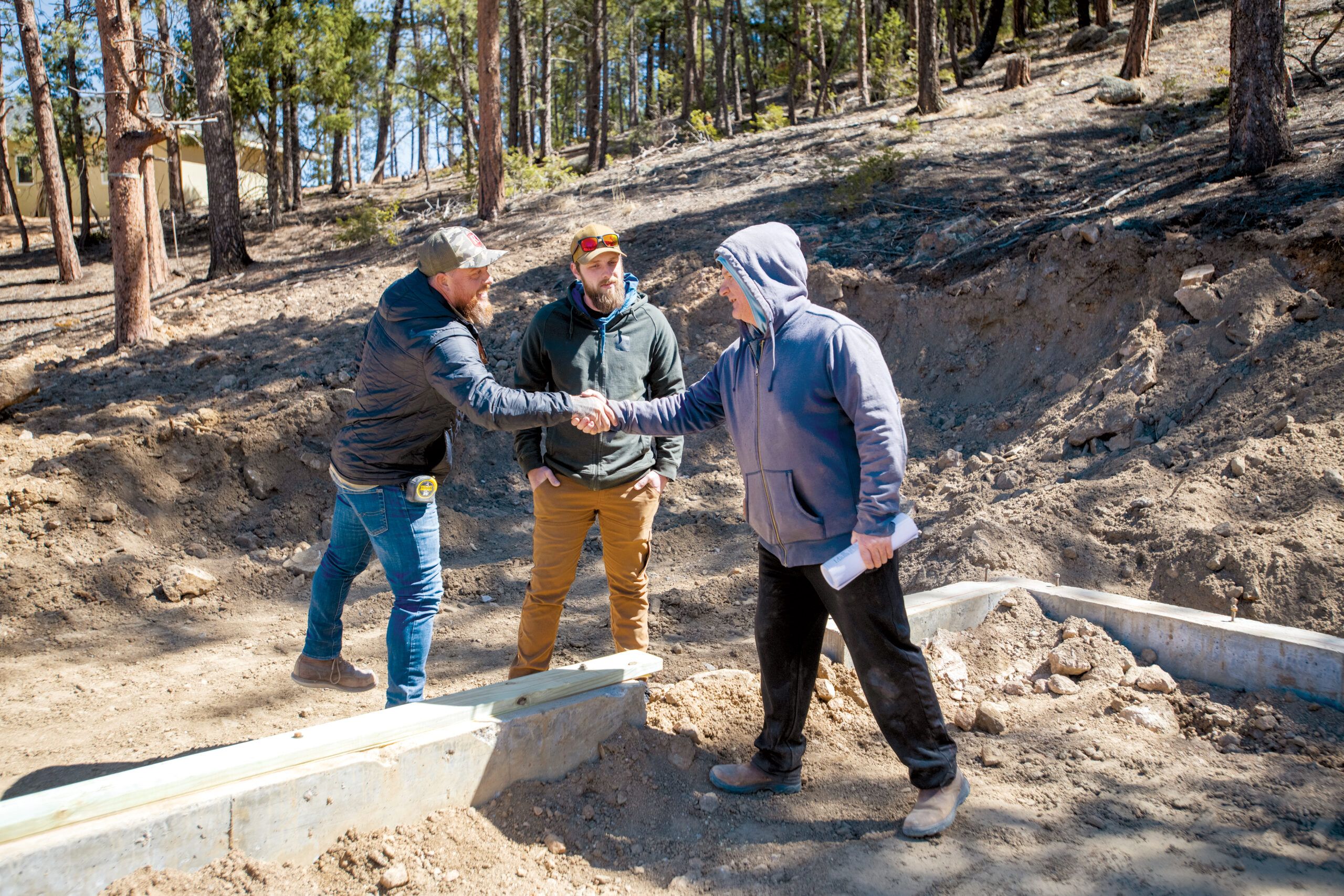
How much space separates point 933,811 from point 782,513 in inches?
42.4

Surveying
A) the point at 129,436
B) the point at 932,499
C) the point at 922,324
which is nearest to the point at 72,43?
the point at 129,436

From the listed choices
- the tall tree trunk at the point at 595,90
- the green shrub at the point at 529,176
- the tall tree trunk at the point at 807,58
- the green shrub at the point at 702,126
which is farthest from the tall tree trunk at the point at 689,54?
the green shrub at the point at 529,176

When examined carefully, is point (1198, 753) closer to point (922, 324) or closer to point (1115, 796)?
point (1115, 796)

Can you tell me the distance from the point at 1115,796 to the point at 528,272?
9.60m

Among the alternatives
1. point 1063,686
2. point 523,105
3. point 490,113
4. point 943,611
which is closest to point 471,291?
point 943,611

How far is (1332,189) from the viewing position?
7.55 meters

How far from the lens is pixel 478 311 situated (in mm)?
3553

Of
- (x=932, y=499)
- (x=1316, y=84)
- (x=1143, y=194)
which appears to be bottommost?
(x=932, y=499)

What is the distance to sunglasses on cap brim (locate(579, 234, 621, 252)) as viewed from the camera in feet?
12.1

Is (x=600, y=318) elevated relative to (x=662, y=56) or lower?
lower

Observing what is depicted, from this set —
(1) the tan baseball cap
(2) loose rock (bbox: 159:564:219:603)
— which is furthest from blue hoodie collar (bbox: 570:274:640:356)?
(2) loose rock (bbox: 159:564:219:603)

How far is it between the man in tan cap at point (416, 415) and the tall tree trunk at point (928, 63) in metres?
15.0

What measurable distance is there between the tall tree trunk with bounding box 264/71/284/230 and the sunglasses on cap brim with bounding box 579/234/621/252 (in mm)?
21485

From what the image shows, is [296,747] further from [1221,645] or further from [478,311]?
[1221,645]
